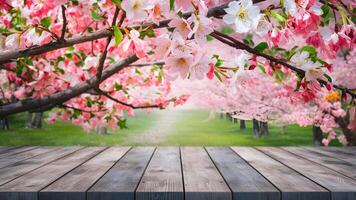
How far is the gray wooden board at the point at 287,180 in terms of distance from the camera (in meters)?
1.70

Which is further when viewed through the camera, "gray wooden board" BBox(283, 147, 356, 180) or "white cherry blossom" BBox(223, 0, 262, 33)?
"gray wooden board" BBox(283, 147, 356, 180)

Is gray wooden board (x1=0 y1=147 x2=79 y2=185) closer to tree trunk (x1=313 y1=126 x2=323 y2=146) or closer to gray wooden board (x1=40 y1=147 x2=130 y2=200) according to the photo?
gray wooden board (x1=40 y1=147 x2=130 y2=200)

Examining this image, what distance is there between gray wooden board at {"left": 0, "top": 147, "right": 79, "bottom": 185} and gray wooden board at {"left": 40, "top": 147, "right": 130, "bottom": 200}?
10.0 inches

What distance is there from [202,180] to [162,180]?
0.60 ft

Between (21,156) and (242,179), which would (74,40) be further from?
(21,156)

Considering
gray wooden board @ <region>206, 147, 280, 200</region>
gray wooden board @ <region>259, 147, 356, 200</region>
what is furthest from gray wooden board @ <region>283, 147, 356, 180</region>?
gray wooden board @ <region>206, 147, 280, 200</region>

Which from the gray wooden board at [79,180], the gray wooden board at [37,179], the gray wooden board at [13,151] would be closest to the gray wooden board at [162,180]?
the gray wooden board at [79,180]

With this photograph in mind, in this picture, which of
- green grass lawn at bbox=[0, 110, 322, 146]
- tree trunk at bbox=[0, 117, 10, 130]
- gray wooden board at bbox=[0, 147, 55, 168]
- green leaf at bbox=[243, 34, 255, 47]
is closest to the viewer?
green leaf at bbox=[243, 34, 255, 47]

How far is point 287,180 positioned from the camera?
1.97 metres

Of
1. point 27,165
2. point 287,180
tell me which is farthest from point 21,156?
point 287,180

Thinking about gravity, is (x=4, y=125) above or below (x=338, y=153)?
below

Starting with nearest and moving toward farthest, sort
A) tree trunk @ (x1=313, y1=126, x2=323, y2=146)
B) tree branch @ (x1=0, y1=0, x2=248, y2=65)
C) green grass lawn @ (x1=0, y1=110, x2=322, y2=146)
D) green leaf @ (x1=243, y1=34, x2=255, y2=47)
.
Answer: tree branch @ (x1=0, y1=0, x2=248, y2=65)
green leaf @ (x1=243, y1=34, x2=255, y2=47)
tree trunk @ (x1=313, y1=126, x2=323, y2=146)
green grass lawn @ (x1=0, y1=110, x2=322, y2=146)

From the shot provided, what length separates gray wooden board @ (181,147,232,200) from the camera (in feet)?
5.53

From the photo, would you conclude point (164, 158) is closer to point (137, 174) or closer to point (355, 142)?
point (137, 174)
